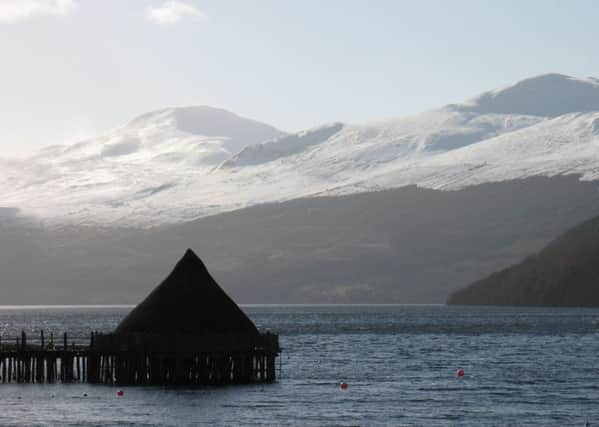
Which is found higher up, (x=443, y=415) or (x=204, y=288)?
(x=204, y=288)

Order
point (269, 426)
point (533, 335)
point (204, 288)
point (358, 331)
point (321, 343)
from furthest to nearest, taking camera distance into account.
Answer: point (358, 331) → point (533, 335) → point (321, 343) → point (204, 288) → point (269, 426)

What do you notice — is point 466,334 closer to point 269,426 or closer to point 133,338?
point 133,338

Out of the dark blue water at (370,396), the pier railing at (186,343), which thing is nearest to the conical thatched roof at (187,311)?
the pier railing at (186,343)

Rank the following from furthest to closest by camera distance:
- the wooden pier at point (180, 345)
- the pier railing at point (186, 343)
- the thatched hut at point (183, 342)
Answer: the wooden pier at point (180, 345) < the thatched hut at point (183, 342) < the pier railing at point (186, 343)

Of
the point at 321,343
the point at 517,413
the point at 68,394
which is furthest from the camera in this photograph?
the point at 321,343

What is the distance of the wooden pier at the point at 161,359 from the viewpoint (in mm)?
84125

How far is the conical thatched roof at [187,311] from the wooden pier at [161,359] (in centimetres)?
122

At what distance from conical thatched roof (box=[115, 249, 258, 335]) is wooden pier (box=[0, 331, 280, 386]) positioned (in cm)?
122

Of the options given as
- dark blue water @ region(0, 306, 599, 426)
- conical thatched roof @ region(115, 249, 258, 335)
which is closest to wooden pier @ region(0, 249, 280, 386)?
conical thatched roof @ region(115, 249, 258, 335)

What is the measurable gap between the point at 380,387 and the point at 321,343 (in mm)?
55103

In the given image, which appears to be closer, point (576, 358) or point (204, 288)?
point (204, 288)

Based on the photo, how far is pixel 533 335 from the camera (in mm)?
156250

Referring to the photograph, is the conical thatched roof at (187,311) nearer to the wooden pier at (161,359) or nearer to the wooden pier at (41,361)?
the wooden pier at (161,359)

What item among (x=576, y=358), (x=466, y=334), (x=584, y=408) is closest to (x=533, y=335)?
(x=466, y=334)
